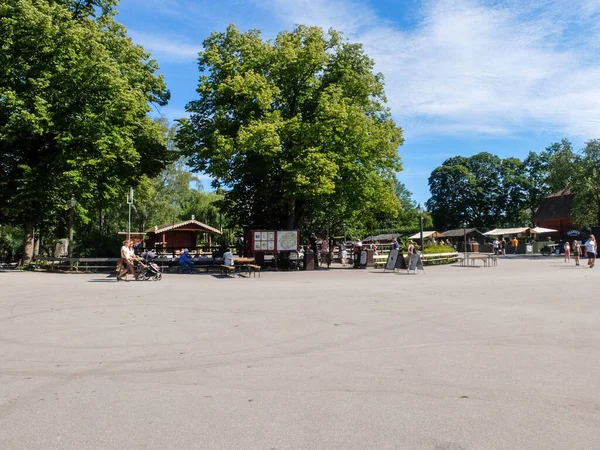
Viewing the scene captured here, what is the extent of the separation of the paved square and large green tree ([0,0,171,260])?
584 inches

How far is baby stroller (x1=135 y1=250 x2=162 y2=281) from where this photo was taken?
62.7 ft

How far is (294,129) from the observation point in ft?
85.4

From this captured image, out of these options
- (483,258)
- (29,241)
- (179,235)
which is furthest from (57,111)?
(179,235)

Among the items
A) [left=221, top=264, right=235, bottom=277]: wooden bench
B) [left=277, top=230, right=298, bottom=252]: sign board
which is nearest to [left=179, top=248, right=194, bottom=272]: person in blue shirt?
[left=221, top=264, right=235, bottom=277]: wooden bench

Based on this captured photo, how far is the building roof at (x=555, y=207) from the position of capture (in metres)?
69.4

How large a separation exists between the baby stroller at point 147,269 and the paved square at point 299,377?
7.70 m

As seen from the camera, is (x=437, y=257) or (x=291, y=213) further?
(x=437, y=257)

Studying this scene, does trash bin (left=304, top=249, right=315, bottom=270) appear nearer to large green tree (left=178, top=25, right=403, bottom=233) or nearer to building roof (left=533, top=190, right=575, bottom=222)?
large green tree (left=178, top=25, right=403, bottom=233)

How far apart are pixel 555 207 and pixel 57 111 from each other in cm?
6704

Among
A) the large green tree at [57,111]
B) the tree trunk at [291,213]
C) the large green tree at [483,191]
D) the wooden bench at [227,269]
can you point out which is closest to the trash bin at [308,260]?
the tree trunk at [291,213]

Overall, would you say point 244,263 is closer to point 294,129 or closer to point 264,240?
point 264,240

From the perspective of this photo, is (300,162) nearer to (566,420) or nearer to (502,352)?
(502,352)

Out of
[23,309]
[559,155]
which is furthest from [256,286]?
[559,155]

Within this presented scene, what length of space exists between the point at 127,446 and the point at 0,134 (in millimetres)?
23387
